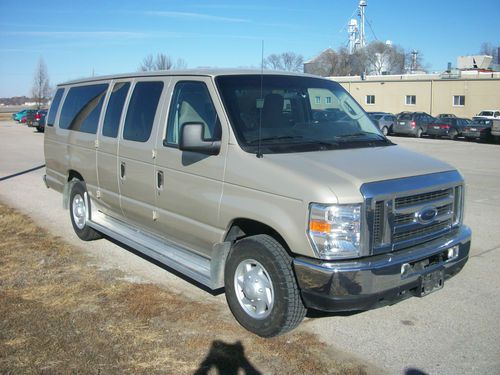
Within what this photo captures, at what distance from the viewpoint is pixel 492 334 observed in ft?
14.3

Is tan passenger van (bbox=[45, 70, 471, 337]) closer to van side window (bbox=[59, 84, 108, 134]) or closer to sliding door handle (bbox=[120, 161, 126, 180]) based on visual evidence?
sliding door handle (bbox=[120, 161, 126, 180])

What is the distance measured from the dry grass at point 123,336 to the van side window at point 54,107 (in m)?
2.85

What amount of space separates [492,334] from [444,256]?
2.49ft

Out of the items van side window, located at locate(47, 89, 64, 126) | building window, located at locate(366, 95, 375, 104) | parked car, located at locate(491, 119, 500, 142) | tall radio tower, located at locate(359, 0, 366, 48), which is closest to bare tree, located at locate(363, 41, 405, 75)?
tall radio tower, located at locate(359, 0, 366, 48)

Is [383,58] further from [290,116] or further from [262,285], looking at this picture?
[262,285]

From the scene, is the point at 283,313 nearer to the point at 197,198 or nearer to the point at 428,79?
the point at 197,198

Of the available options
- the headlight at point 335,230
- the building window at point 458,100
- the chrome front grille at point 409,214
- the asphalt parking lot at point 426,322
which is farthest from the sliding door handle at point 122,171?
the building window at point 458,100

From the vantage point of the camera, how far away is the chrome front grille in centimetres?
378

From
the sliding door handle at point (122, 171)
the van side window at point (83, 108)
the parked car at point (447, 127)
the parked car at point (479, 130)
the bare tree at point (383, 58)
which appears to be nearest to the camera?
the sliding door handle at point (122, 171)

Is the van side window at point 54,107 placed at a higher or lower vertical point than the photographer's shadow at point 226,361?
higher

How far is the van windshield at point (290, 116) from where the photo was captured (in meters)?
4.47

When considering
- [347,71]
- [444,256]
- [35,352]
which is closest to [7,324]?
[35,352]

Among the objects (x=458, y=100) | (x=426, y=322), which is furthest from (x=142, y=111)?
(x=458, y=100)

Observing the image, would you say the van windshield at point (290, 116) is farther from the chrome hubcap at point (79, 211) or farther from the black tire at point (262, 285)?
the chrome hubcap at point (79, 211)
